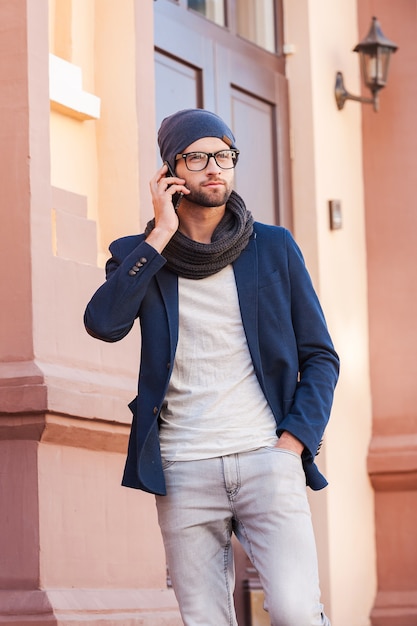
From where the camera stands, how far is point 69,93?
6.36m

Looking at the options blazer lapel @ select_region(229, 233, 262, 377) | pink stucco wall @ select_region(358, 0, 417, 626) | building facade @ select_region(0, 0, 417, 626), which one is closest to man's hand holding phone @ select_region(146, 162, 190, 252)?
blazer lapel @ select_region(229, 233, 262, 377)

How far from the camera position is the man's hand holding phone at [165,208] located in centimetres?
416

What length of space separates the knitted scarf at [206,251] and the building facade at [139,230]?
4.81 feet

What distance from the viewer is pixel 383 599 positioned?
901 centimetres

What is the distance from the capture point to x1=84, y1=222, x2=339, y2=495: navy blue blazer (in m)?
4.10

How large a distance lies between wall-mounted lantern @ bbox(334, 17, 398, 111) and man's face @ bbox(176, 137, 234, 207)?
4.96 metres

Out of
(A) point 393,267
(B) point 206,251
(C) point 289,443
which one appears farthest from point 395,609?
(B) point 206,251

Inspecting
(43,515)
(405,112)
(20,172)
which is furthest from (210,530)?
(405,112)

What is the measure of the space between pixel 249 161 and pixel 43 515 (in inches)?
140

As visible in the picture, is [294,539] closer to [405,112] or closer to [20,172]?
[20,172]

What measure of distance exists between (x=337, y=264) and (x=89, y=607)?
385 cm

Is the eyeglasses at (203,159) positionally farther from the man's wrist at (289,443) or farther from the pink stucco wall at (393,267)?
the pink stucco wall at (393,267)

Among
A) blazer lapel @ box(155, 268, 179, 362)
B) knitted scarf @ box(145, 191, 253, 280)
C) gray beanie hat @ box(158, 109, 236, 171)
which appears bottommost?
blazer lapel @ box(155, 268, 179, 362)

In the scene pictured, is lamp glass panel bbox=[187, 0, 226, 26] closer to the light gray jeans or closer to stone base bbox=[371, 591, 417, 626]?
stone base bbox=[371, 591, 417, 626]
